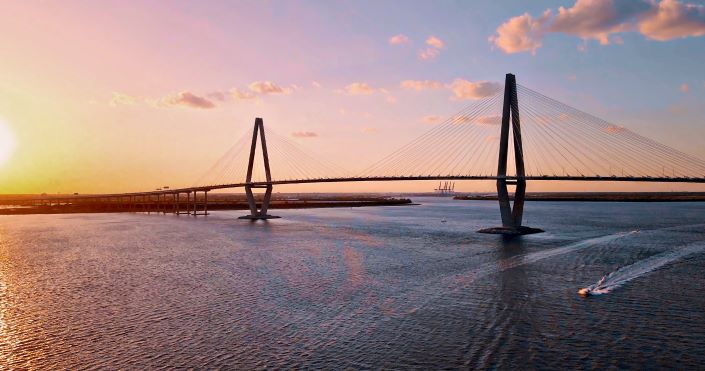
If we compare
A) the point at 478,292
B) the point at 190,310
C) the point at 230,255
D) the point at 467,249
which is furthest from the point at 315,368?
the point at 467,249

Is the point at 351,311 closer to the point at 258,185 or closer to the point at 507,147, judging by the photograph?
the point at 507,147

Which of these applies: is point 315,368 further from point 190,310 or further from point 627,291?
point 627,291

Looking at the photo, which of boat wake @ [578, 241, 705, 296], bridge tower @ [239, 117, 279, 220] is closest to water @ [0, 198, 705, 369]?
boat wake @ [578, 241, 705, 296]

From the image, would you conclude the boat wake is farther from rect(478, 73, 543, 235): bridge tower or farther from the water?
rect(478, 73, 543, 235): bridge tower

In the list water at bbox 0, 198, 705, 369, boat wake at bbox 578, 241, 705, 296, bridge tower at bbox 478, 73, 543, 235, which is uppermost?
bridge tower at bbox 478, 73, 543, 235

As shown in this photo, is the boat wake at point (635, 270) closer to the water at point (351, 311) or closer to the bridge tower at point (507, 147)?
the water at point (351, 311)

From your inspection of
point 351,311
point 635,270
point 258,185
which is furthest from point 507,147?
point 258,185

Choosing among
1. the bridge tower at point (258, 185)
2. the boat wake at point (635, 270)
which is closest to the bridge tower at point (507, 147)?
the boat wake at point (635, 270)
